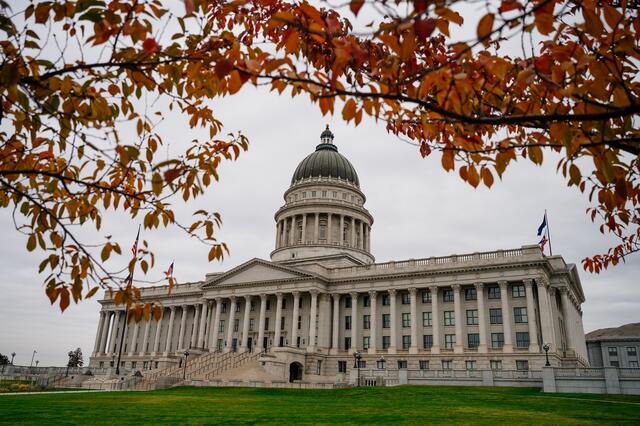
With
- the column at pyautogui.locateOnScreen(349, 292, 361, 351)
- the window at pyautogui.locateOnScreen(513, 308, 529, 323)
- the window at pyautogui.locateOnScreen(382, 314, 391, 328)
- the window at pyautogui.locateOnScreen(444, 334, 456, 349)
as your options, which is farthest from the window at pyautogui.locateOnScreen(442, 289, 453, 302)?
the column at pyautogui.locateOnScreen(349, 292, 361, 351)

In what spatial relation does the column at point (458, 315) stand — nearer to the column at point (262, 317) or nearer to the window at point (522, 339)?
the window at point (522, 339)

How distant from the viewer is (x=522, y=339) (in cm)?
5344

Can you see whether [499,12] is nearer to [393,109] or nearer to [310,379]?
[393,109]

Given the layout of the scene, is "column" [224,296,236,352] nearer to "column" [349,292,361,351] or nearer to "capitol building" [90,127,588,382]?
"capitol building" [90,127,588,382]

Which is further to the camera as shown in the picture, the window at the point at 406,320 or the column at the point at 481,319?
the window at the point at 406,320

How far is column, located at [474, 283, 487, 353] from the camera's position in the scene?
2122 inches

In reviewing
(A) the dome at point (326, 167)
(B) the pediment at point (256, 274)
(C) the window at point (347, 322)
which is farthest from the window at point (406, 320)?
(A) the dome at point (326, 167)

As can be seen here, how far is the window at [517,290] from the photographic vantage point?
5516cm

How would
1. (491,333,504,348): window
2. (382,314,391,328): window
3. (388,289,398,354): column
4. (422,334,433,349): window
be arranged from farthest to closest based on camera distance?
(382,314,391,328): window < (388,289,398,354): column < (422,334,433,349): window < (491,333,504,348): window

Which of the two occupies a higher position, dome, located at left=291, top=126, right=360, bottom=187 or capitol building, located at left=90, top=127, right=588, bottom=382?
dome, located at left=291, top=126, right=360, bottom=187

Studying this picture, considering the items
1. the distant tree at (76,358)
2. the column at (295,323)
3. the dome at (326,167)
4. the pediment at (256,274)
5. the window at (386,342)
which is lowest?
the distant tree at (76,358)

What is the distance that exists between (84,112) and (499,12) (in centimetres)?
511

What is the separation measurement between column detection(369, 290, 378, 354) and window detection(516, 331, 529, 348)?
58.3 feet

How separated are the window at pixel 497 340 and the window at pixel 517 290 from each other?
513cm
